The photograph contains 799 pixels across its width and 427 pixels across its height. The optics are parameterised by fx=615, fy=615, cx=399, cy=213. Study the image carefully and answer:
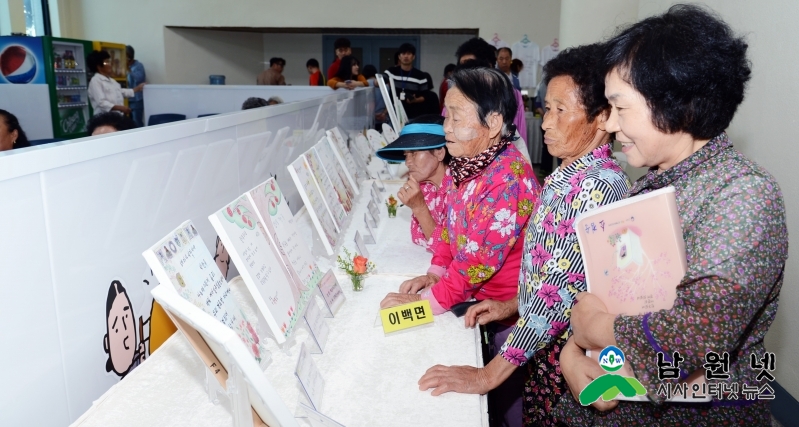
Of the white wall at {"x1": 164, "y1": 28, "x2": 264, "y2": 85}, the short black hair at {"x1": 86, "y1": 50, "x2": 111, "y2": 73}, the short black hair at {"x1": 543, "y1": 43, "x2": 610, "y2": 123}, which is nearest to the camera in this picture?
the short black hair at {"x1": 543, "y1": 43, "x2": 610, "y2": 123}

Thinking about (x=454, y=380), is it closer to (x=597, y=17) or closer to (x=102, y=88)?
(x=597, y=17)

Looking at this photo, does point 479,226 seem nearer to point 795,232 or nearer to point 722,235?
point 722,235

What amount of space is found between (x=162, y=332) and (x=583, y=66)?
1.19 metres

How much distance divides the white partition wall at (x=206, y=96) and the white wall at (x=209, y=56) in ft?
14.6

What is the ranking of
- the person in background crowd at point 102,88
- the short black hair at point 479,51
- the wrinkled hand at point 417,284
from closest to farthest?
the wrinkled hand at point 417,284 → the short black hair at point 479,51 → the person in background crowd at point 102,88

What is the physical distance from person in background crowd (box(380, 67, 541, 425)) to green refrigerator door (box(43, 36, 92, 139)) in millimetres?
7717

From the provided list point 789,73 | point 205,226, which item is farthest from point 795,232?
point 205,226

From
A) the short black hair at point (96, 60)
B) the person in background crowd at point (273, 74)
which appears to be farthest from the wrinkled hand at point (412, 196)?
the person in background crowd at point (273, 74)

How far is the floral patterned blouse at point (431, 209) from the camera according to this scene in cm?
226

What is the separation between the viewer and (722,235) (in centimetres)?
85

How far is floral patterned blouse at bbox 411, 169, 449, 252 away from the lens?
7.40ft

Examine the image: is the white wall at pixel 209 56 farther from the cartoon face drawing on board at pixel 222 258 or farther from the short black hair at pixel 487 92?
the short black hair at pixel 487 92

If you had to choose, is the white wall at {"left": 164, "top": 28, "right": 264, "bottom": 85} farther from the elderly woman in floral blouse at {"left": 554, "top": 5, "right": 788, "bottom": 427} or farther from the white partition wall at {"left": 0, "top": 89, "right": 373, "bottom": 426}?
the elderly woman in floral blouse at {"left": 554, "top": 5, "right": 788, "bottom": 427}

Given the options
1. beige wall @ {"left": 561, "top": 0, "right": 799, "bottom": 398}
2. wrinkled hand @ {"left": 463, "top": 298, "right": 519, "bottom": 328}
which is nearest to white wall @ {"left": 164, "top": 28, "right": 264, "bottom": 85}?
beige wall @ {"left": 561, "top": 0, "right": 799, "bottom": 398}
